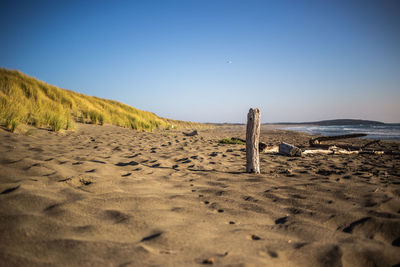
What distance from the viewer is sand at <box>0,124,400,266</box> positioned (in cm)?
140

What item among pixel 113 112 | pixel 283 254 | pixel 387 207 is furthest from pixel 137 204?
pixel 113 112

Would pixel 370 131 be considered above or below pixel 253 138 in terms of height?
below

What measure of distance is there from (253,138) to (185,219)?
2341mm

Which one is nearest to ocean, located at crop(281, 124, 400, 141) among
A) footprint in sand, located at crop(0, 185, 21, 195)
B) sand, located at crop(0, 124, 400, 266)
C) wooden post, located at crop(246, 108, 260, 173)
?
wooden post, located at crop(246, 108, 260, 173)

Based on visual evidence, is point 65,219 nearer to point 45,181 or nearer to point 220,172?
point 45,181

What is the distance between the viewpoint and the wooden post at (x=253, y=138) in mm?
3746

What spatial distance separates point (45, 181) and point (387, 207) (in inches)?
169

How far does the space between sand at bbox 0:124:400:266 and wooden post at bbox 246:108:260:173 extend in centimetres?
48

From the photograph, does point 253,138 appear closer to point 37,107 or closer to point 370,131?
point 37,107

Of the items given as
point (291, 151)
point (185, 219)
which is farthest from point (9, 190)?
point (291, 151)

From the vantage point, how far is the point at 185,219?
1955 millimetres

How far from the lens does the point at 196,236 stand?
167 cm

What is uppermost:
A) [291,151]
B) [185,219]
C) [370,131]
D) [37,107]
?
[37,107]

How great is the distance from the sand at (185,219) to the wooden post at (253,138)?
0.48 meters
